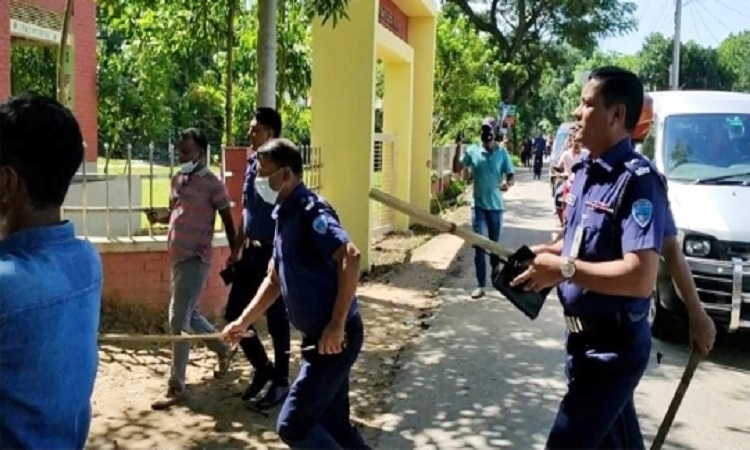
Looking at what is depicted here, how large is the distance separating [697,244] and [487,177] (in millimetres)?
2709

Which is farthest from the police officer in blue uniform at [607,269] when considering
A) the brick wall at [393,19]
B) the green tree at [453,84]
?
the green tree at [453,84]

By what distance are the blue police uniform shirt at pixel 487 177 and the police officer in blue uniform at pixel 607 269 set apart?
5.55m

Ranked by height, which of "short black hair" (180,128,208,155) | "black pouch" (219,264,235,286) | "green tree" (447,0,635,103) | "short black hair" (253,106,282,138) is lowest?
"black pouch" (219,264,235,286)

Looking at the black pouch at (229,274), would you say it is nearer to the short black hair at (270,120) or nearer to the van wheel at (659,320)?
the short black hair at (270,120)

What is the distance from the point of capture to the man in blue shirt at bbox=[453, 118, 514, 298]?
8.68 meters

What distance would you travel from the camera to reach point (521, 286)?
2920 millimetres

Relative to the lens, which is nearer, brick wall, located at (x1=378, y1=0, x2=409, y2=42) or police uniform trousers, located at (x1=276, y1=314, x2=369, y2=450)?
police uniform trousers, located at (x1=276, y1=314, x2=369, y2=450)

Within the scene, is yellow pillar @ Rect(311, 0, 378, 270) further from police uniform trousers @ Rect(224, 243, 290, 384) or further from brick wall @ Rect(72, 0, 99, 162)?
police uniform trousers @ Rect(224, 243, 290, 384)

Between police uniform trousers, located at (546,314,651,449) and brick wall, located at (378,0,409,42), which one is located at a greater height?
brick wall, located at (378,0,409,42)

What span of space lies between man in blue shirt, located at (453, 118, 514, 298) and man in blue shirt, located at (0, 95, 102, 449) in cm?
718

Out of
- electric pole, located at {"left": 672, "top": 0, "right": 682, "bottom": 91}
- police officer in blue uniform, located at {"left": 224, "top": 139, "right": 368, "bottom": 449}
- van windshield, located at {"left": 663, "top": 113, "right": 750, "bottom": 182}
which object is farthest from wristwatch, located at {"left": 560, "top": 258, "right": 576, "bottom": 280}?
electric pole, located at {"left": 672, "top": 0, "right": 682, "bottom": 91}

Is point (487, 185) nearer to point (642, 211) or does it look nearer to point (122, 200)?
point (122, 200)

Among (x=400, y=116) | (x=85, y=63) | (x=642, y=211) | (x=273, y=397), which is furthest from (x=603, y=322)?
(x=400, y=116)

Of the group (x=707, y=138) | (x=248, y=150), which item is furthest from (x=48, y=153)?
(x=707, y=138)
